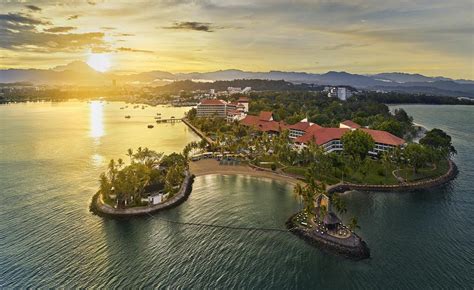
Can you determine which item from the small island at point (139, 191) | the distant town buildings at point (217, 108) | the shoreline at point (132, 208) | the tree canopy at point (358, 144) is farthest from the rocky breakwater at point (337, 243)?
the distant town buildings at point (217, 108)

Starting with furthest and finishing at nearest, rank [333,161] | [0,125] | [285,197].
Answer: [0,125] → [333,161] → [285,197]

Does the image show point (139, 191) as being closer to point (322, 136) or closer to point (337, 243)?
point (337, 243)

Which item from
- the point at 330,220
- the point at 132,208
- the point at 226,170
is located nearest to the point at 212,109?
the point at 226,170

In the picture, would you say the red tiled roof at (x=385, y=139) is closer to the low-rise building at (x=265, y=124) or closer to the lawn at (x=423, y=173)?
the lawn at (x=423, y=173)

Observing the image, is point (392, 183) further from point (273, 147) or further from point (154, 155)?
point (154, 155)

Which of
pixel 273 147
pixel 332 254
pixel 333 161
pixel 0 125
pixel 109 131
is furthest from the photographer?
pixel 0 125

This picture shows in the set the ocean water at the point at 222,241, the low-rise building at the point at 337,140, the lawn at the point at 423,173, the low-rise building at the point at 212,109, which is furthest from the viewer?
the low-rise building at the point at 212,109

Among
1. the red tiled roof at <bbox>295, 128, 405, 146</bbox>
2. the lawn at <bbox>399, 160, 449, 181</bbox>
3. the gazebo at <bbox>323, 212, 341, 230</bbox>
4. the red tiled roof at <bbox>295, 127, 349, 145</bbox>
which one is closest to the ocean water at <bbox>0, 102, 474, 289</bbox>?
the lawn at <bbox>399, 160, 449, 181</bbox>

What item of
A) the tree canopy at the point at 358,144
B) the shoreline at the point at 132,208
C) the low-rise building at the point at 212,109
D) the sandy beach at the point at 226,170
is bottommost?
the shoreline at the point at 132,208

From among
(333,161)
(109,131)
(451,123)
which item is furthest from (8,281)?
(451,123)
